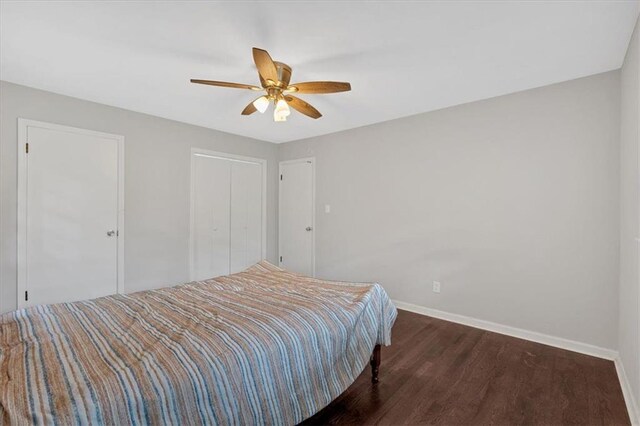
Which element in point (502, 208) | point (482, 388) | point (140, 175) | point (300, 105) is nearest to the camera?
point (482, 388)

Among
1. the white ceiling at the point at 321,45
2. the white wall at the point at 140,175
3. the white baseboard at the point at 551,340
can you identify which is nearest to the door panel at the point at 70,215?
the white wall at the point at 140,175

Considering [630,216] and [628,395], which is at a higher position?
[630,216]

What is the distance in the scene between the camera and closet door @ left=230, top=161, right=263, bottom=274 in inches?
176

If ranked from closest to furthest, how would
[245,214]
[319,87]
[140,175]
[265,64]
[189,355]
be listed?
[189,355] < [265,64] < [319,87] < [140,175] < [245,214]

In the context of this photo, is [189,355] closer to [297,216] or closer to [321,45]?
[321,45]

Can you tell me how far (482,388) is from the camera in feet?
6.52

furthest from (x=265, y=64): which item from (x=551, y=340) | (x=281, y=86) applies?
(x=551, y=340)

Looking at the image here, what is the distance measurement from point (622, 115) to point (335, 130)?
2.85 metres

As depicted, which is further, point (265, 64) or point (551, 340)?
point (551, 340)

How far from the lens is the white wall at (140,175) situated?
2.70 meters

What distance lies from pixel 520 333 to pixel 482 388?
1.08 metres

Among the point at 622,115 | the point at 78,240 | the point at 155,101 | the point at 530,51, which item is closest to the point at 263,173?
the point at 155,101

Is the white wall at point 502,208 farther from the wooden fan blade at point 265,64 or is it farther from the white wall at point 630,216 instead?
the wooden fan blade at point 265,64

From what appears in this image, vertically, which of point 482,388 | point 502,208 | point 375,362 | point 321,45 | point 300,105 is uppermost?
point 321,45
